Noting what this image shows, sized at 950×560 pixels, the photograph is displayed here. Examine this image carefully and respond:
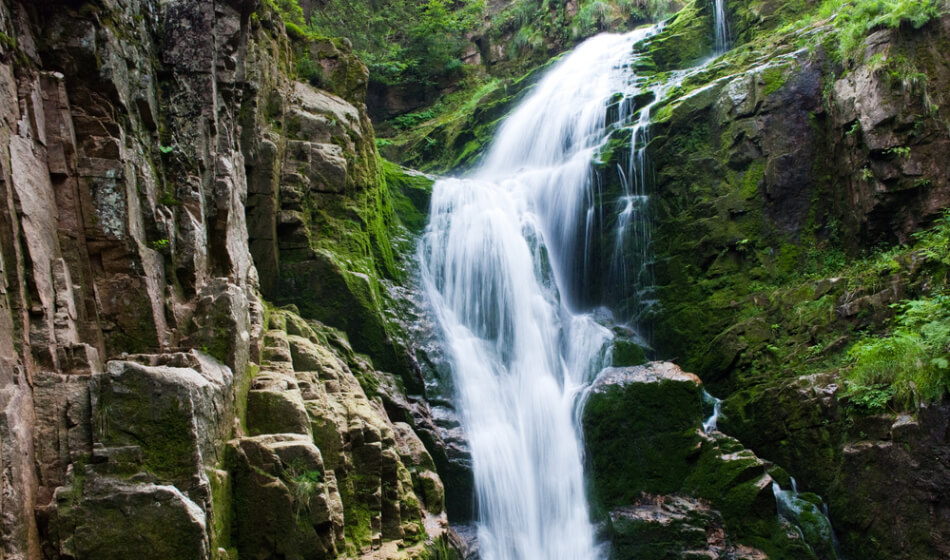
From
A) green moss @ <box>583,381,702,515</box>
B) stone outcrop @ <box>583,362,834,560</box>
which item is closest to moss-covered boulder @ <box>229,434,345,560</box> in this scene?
stone outcrop @ <box>583,362,834,560</box>

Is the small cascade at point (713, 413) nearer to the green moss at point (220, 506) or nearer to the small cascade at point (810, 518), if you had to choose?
the small cascade at point (810, 518)

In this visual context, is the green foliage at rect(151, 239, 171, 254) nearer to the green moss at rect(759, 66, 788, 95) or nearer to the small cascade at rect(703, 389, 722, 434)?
the small cascade at rect(703, 389, 722, 434)

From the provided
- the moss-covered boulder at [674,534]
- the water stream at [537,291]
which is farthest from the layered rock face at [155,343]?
the moss-covered boulder at [674,534]

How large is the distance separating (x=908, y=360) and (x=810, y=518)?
2674 millimetres

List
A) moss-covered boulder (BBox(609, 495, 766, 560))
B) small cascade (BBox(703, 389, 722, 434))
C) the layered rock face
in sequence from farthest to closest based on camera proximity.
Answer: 1. small cascade (BBox(703, 389, 722, 434))
2. moss-covered boulder (BBox(609, 495, 766, 560))
3. the layered rock face

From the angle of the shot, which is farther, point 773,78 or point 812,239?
point 773,78

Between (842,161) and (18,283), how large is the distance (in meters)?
13.5

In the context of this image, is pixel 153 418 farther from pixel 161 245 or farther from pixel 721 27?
pixel 721 27

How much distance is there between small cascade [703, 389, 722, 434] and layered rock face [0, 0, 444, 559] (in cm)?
538

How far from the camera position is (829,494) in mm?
9703

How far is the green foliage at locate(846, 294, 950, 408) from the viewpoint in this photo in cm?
859

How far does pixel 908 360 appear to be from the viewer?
896 cm

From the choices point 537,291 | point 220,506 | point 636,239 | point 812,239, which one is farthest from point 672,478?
point 220,506

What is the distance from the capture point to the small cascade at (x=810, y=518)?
9172mm
